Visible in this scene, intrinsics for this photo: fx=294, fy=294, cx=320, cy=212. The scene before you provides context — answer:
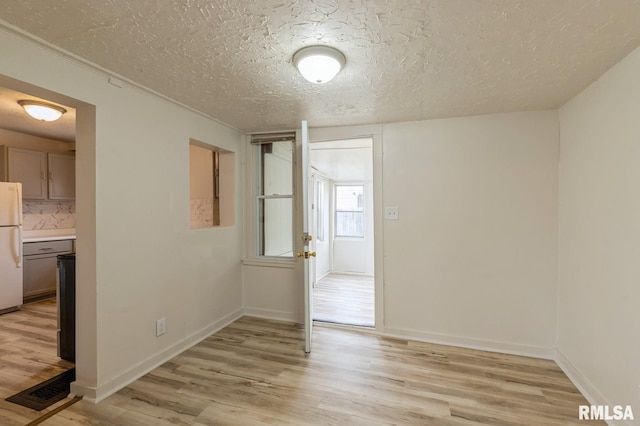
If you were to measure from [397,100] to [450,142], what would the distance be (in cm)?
78

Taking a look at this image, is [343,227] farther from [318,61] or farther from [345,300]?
[318,61]

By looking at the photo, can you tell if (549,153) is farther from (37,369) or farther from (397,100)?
(37,369)

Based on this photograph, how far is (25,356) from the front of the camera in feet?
8.25

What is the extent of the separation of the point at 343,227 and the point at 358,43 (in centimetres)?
503

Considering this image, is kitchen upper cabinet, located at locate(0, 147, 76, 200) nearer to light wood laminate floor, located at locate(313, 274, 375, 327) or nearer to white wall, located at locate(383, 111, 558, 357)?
light wood laminate floor, located at locate(313, 274, 375, 327)

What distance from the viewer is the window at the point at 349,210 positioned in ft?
20.9

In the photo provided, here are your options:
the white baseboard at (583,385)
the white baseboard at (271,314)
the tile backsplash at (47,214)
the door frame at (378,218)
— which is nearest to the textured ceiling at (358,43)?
the door frame at (378,218)

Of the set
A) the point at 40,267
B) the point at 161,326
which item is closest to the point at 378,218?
the point at 161,326

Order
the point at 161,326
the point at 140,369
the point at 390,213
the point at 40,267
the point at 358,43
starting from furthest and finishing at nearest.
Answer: the point at 40,267
the point at 390,213
the point at 161,326
the point at 140,369
the point at 358,43

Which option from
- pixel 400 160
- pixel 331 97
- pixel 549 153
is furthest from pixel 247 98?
pixel 549 153

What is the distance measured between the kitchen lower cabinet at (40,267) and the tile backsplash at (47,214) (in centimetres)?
61

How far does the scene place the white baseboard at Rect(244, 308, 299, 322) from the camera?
3.41 m

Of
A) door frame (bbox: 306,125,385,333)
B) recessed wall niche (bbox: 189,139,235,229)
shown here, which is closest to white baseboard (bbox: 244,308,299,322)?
door frame (bbox: 306,125,385,333)

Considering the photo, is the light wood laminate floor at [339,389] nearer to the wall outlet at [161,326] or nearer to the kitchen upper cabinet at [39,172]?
the wall outlet at [161,326]
